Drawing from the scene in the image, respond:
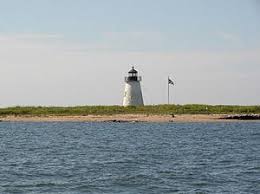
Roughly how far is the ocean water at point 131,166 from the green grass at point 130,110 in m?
→ 36.5

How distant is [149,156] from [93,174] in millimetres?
10034

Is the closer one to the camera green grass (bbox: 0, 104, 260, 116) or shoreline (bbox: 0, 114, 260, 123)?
shoreline (bbox: 0, 114, 260, 123)

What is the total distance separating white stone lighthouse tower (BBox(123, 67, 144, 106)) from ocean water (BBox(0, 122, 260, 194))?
4370 centimetres

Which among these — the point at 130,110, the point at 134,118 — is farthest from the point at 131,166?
the point at 130,110

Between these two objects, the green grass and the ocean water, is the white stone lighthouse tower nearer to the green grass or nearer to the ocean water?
the green grass

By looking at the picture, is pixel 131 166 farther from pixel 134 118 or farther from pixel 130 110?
pixel 130 110

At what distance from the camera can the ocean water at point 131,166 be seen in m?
28.0

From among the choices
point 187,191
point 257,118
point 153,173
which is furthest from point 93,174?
point 257,118

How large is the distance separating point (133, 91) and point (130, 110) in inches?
266

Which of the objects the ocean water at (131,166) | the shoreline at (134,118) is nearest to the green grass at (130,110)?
the shoreline at (134,118)

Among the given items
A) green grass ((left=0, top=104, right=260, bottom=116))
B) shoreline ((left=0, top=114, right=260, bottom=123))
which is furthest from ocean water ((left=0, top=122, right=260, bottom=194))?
green grass ((left=0, top=104, right=260, bottom=116))

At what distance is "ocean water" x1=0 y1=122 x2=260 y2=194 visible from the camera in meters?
28.0

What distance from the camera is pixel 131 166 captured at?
35.4 metres

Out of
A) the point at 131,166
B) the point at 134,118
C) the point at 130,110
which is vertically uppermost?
the point at 130,110
